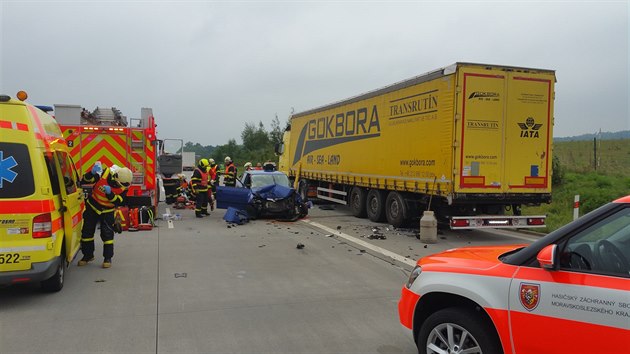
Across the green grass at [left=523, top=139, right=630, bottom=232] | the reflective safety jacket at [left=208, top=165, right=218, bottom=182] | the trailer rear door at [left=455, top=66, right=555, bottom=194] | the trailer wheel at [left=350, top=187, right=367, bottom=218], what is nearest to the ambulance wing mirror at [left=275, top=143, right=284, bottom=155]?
the trailer wheel at [left=350, top=187, right=367, bottom=218]

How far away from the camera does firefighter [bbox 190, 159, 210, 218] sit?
45.6 feet

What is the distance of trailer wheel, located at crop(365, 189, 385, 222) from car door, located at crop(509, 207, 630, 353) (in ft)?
33.6

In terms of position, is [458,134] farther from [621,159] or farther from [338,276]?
[621,159]

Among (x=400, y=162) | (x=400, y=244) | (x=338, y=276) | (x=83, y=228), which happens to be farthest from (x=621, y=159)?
(x=83, y=228)

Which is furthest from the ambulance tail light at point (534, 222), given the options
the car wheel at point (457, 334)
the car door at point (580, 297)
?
the car door at point (580, 297)

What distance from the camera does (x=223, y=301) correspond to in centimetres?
588

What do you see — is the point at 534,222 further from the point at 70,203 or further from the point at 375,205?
the point at 70,203

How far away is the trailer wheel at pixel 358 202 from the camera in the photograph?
14609mm

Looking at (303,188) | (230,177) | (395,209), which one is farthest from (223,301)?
(303,188)

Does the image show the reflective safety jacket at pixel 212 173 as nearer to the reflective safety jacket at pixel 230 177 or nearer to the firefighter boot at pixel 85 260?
the reflective safety jacket at pixel 230 177

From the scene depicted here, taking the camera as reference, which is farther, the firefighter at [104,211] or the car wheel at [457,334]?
the firefighter at [104,211]

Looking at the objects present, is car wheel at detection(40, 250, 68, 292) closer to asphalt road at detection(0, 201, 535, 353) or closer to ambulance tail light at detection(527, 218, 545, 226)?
asphalt road at detection(0, 201, 535, 353)

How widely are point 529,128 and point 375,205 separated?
15.5 ft

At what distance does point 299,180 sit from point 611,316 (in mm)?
17610
